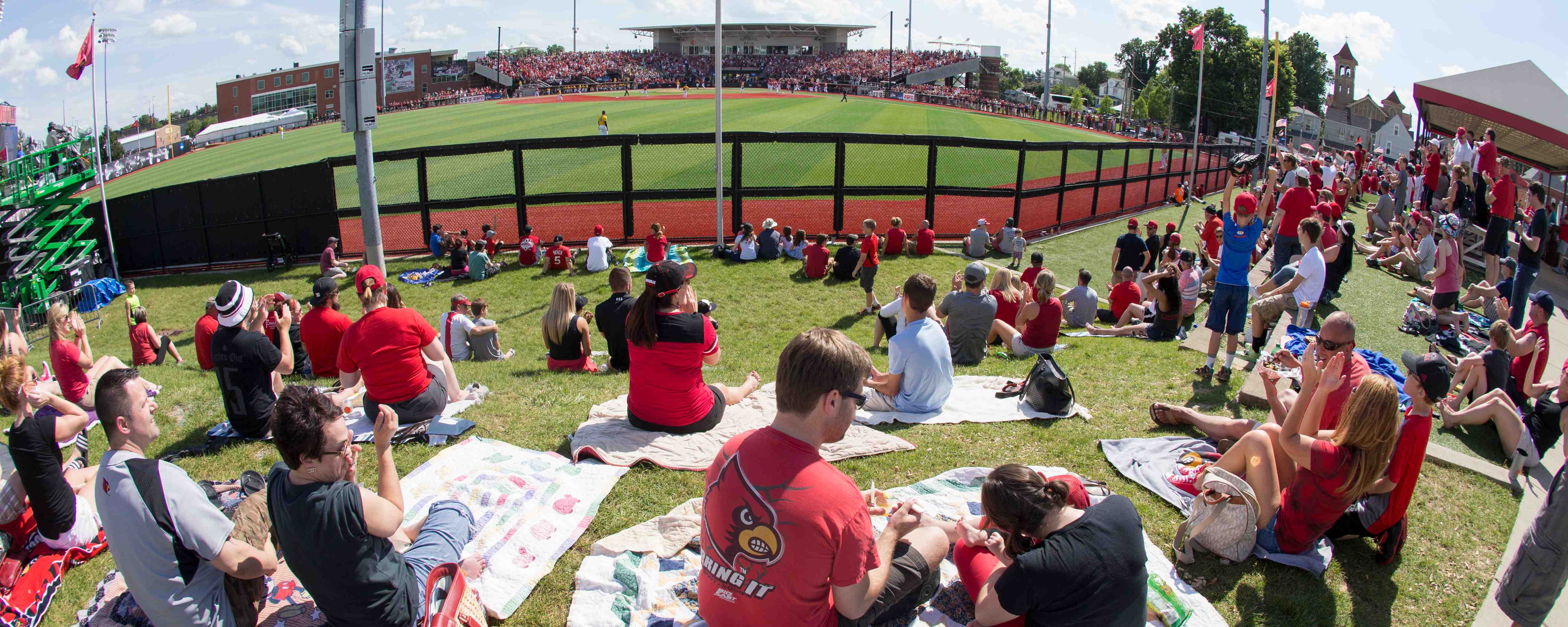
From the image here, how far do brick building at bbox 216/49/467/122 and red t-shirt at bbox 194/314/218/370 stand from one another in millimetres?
86722

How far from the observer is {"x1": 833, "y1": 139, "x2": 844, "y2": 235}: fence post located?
15977 mm

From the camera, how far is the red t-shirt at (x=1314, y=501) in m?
4.23

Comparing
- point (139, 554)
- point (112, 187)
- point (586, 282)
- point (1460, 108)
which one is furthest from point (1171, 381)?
point (112, 187)

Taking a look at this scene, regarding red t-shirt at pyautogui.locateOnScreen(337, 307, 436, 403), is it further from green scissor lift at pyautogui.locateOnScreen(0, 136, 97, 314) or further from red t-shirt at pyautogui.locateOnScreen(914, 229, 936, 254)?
green scissor lift at pyautogui.locateOnScreen(0, 136, 97, 314)

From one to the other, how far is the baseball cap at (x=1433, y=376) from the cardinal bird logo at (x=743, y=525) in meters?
3.98

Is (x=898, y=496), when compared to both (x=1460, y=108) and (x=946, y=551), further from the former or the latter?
(x=1460, y=108)

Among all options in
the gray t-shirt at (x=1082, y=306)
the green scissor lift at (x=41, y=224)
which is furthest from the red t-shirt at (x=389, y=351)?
the green scissor lift at (x=41, y=224)

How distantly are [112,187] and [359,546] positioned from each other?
51.1 metres

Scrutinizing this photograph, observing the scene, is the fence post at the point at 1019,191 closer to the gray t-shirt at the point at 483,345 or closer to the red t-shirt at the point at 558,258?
the red t-shirt at the point at 558,258

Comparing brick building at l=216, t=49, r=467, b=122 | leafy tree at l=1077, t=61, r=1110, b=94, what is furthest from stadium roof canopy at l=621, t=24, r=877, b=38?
leafy tree at l=1077, t=61, r=1110, b=94

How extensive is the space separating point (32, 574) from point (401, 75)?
97148 mm

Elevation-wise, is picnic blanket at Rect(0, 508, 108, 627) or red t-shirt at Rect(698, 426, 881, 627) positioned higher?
red t-shirt at Rect(698, 426, 881, 627)

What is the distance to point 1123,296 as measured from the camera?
11.3 m

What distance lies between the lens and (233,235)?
16453 mm
